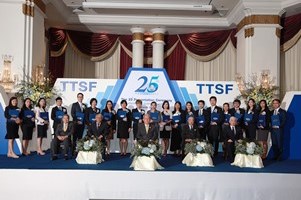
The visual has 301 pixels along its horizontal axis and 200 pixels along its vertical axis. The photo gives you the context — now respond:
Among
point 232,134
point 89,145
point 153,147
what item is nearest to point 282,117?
point 232,134

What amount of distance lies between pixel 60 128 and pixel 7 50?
136 inches

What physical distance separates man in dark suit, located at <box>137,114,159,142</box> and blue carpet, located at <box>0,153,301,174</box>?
0.57 m

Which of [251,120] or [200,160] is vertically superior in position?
[251,120]

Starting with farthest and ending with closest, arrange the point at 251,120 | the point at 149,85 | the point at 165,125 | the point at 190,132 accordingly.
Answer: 1. the point at 149,85
2. the point at 165,125
3. the point at 251,120
4. the point at 190,132

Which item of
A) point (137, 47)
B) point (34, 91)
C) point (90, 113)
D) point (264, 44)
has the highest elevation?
point (137, 47)

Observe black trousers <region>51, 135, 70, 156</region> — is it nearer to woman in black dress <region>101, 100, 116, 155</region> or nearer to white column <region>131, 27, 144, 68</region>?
woman in black dress <region>101, 100, 116, 155</region>

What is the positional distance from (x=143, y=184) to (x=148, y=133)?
167 centimetres

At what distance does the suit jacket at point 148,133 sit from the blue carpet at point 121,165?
1.82 feet

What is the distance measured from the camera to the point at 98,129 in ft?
24.3

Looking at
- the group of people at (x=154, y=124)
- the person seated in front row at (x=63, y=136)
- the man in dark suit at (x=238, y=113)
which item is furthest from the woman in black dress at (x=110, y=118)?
the man in dark suit at (x=238, y=113)

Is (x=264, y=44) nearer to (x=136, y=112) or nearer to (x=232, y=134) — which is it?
(x=232, y=134)

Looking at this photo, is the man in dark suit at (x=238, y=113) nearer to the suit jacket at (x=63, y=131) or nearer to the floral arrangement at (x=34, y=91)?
the suit jacket at (x=63, y=131)

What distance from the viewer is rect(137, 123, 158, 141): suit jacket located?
24.0 ft

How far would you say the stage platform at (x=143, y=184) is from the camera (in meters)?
5.73
